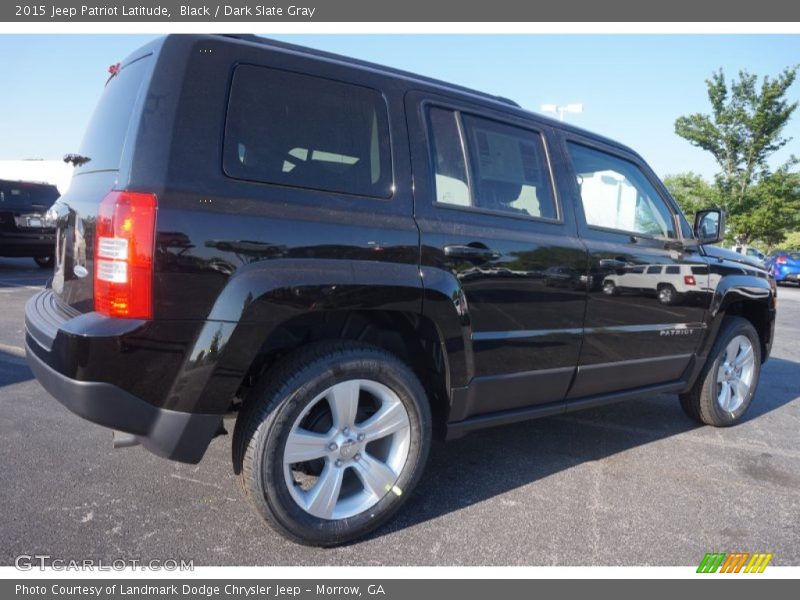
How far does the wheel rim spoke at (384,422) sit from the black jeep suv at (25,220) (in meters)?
10.2

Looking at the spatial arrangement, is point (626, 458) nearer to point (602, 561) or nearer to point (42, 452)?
point (602, 561)

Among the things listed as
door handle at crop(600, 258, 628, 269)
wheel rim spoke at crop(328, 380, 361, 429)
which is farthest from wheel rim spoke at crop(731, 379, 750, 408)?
wheel rim spoke at crop(328, 380, 361, 429)

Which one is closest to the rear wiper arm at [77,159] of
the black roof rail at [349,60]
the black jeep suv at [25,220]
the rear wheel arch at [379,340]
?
the black roof rail at [349,60]

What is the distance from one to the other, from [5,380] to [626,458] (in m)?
4.37

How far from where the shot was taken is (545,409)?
10.1 ft

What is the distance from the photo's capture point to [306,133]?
7.66ft

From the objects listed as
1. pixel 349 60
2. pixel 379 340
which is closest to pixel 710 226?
pixel 379 340

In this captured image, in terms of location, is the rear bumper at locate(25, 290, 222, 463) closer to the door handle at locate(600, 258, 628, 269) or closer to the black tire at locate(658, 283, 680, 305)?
the door handle at locate(600, 258, 628, 269)

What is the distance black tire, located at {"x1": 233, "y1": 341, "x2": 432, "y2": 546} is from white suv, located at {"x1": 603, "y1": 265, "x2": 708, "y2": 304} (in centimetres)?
145

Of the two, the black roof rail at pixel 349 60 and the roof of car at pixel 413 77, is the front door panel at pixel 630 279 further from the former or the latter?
the black roof rail at pixel 349 60

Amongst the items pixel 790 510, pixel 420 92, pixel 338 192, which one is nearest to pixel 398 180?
pixel 338 192

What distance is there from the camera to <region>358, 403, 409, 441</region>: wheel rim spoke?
2.45 meters

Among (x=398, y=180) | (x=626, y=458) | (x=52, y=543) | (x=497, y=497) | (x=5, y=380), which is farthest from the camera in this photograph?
(x=5, y=380)

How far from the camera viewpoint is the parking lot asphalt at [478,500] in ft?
7.80
